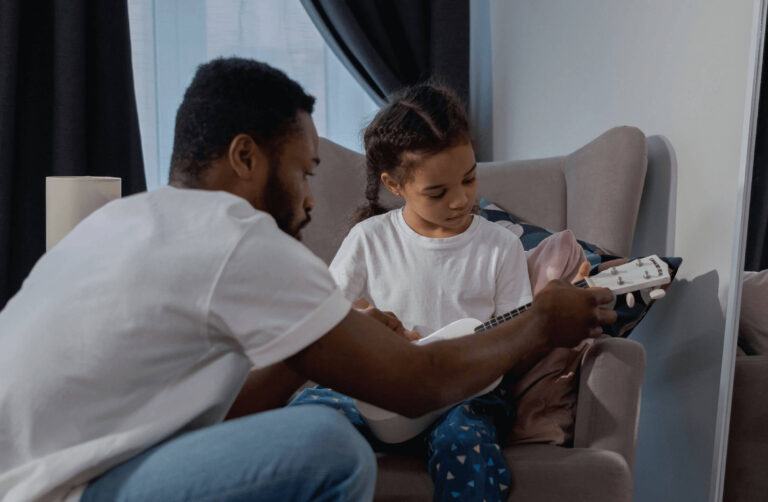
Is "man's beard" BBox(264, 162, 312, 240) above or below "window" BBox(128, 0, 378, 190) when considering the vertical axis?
below

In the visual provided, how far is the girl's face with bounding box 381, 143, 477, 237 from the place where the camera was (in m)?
1.58

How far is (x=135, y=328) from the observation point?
0.86 metres

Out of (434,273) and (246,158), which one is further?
(434,273)

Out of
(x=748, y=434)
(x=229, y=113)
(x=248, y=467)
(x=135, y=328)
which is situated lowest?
(x=748, y=434)

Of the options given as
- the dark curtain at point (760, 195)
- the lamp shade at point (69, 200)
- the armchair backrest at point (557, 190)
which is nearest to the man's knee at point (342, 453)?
the dark curtain at point (760, 195)

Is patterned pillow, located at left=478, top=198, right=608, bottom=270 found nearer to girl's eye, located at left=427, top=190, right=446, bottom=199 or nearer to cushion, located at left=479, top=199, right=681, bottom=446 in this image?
cushion, located at left=479, top=199, right=681, bottom=446

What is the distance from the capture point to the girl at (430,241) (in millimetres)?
1593

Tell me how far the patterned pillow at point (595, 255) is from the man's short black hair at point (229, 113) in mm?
676

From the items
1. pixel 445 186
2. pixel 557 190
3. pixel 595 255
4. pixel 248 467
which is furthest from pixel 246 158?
pixel 557 190

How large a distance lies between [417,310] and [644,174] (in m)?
0.58

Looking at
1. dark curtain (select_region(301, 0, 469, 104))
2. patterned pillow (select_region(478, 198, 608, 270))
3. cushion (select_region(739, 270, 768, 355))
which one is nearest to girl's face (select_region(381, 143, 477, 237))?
patterned pillow (select_region(478, 198, 608, 270))

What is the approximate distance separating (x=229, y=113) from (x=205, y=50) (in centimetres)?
192

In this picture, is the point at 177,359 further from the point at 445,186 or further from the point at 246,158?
the point at 445,186

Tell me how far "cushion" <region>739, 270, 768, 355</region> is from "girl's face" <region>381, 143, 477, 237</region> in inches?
20.3
